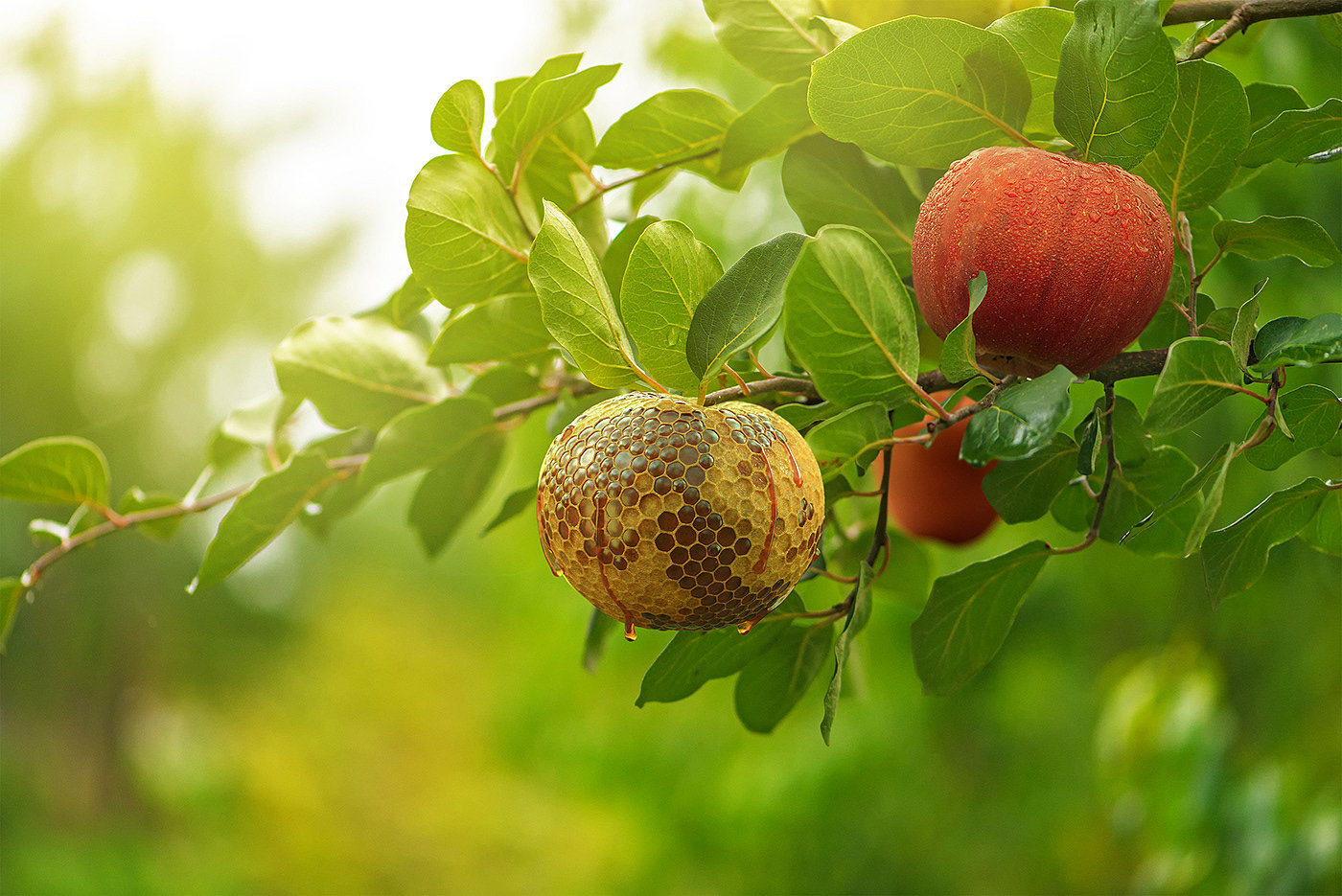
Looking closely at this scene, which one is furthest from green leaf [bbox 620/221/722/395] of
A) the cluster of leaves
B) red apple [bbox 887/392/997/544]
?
red apple [bbox 887/392/997/544]

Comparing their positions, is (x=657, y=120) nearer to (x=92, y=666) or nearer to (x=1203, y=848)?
(x=1203, y=848)

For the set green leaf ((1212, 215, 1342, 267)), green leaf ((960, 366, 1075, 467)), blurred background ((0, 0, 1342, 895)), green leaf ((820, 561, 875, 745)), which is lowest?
blurred background ((0, 0, 1342, 895))

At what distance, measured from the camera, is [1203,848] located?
843 millimetres

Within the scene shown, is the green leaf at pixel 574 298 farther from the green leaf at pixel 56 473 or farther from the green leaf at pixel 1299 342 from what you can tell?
the green leaf at pixel 56 473

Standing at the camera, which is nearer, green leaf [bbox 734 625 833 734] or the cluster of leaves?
the cluster of leaves

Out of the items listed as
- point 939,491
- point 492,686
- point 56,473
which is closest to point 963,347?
point 939,491

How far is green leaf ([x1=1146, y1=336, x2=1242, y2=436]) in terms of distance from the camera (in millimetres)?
213

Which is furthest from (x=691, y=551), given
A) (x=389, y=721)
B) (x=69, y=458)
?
(x=389, y=721)

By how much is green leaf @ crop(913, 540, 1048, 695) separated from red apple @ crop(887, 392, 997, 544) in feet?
0.42

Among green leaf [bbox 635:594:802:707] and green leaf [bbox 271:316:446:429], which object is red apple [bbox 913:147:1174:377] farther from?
green leaf [bbox 271:316:446:429]

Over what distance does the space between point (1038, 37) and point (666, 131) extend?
12 centimetres

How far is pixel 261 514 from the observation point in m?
0.36

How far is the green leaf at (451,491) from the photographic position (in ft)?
1.33

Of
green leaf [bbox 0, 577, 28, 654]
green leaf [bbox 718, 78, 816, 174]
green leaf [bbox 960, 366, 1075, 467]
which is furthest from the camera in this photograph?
green leaf [bbox 0, 577, 28, 654]
